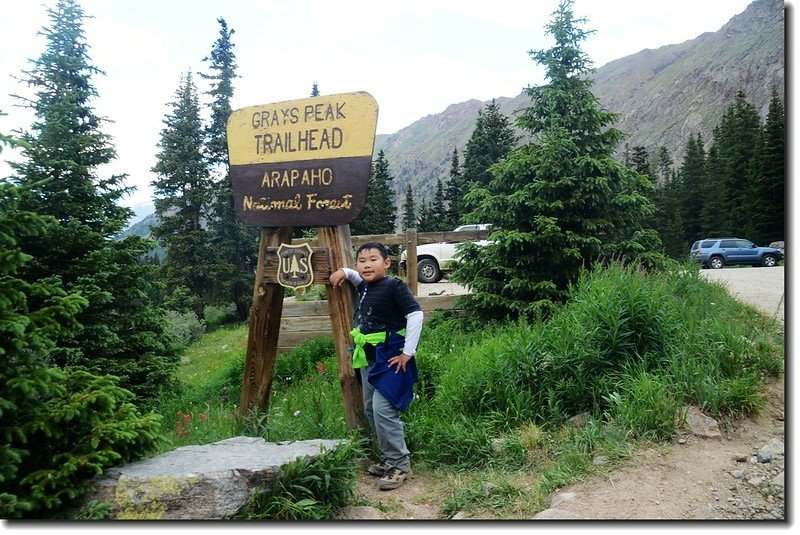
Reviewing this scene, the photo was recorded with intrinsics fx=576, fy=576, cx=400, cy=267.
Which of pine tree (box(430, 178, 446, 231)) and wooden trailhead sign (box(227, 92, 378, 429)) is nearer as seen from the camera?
wooden trailhead sign (box(227, 92, 378, 429))

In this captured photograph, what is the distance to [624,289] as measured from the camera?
4.63 metres

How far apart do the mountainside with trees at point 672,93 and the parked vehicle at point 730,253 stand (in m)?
0.77

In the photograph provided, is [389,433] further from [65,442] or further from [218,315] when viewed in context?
[218,315]

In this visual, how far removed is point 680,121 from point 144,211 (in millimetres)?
4621

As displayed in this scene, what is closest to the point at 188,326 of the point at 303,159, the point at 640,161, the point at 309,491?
the point at 303,159

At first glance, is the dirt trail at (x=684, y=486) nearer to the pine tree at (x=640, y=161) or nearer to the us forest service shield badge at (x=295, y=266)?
the us forest service shield badge at (x=295, y=266)

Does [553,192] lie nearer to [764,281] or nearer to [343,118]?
[764,281]

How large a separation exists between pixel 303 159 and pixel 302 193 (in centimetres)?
25

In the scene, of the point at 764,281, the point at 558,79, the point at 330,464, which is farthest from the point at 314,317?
the point at 764,281

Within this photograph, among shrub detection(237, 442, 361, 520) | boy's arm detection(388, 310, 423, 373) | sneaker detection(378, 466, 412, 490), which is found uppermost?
boy's arm detection(388, 310, 423, 373)

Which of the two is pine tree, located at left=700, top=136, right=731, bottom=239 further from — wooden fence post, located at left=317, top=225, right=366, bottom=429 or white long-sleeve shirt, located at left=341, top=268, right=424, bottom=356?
wooden fence post, located at left=317, top=225, right=366, bottom=429

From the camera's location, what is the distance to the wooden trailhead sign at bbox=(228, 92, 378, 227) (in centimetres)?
413

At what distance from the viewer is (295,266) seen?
4414 mm

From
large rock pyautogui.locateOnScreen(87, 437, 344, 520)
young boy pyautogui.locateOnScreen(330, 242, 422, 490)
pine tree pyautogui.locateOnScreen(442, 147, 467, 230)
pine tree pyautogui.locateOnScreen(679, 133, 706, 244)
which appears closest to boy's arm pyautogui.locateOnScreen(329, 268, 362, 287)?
young boy pyautogui.locateOnScreen(330, 242, 422, 490)
